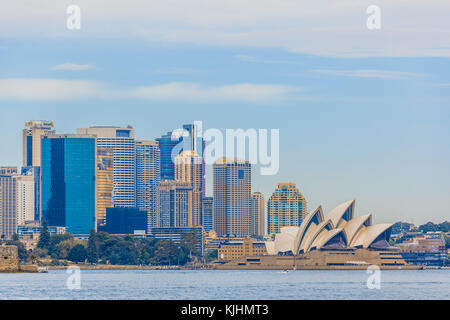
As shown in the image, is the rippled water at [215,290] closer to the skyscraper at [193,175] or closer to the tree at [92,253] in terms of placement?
the tree at [92,253]

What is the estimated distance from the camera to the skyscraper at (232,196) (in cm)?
15625

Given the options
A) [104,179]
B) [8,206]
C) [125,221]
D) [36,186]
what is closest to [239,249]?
[125,221]

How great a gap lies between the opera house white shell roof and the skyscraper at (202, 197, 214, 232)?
5540 centimetres

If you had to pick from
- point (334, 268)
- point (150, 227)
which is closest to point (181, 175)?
point (150, 227)

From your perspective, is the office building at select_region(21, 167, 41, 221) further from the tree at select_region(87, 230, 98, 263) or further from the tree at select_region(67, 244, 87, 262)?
the tree at select_region(67, 244, 87, 262)

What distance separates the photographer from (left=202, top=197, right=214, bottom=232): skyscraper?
16862 cm

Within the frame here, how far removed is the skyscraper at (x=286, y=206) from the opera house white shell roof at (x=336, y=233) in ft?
91.9

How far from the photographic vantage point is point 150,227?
178 meters

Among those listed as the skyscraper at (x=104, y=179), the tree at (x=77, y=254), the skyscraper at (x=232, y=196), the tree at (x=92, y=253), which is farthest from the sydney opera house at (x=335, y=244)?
the skyscraper at (x=104, y=179)

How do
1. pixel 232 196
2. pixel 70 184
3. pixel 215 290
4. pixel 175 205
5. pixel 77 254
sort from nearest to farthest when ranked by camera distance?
pixel 215 290, pixel 77 254, pixel 232 196, pixel 70 184, pixel 175 205

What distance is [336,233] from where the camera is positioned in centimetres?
10456

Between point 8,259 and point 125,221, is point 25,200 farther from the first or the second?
point 8,259

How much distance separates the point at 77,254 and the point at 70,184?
5012 centimetres

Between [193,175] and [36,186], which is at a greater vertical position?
[193,175]
